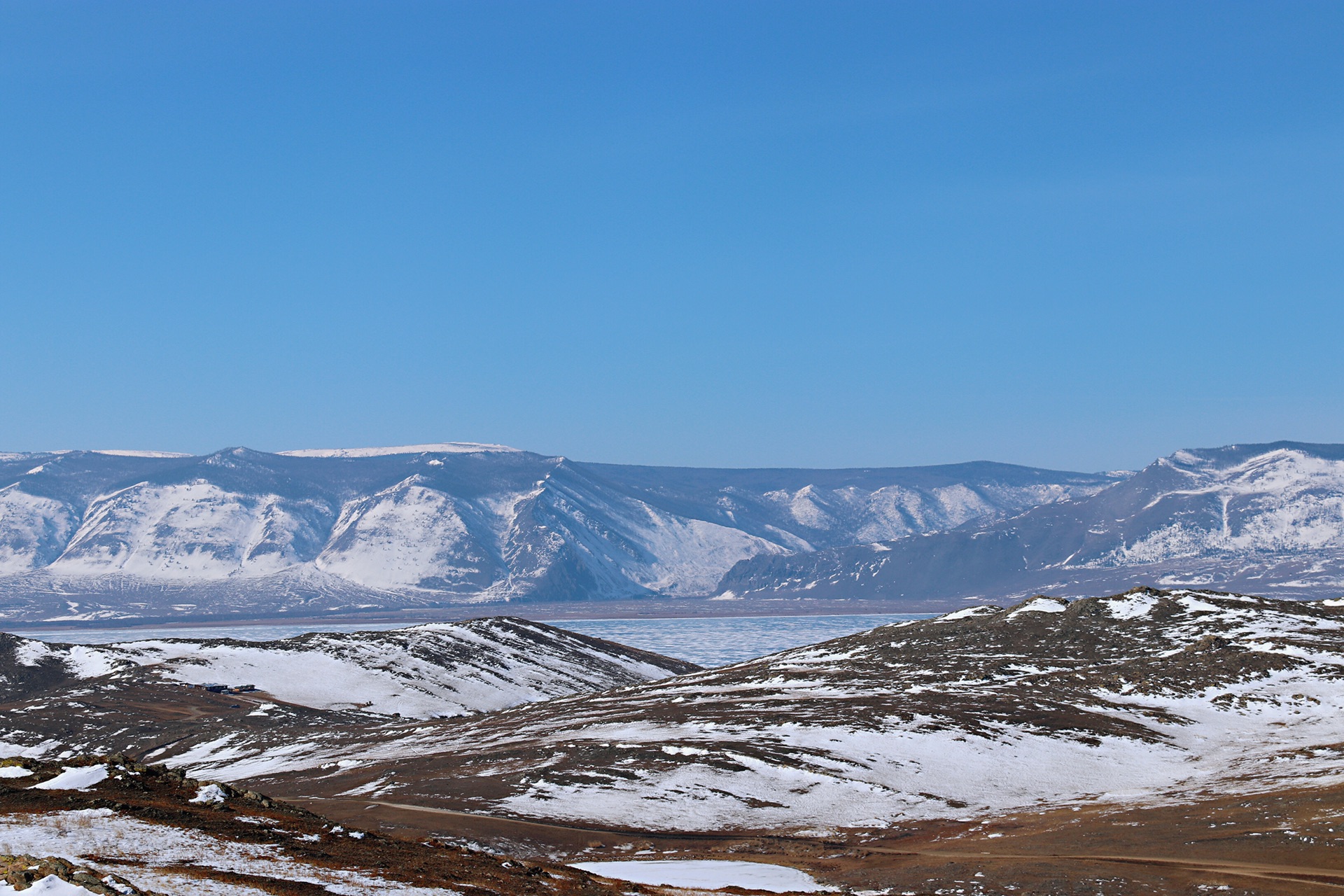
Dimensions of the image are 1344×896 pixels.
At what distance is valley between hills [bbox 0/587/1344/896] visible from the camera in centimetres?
4288

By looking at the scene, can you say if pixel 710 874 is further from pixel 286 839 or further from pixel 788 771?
pixel 788 771

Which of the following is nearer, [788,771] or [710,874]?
[710,874]

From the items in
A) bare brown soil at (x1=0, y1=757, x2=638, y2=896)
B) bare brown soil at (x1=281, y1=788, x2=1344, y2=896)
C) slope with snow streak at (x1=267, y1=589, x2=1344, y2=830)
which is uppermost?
bare brown soil at (x1=0, y1=757, x2=638, y2=896)

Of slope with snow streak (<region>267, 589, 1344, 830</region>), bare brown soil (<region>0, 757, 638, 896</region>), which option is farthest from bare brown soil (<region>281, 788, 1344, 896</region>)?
bare brown soil (<region>0, 757, 638, 896</region>)

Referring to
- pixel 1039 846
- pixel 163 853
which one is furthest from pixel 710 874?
pixel 163 853

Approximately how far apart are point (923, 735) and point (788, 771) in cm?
1962

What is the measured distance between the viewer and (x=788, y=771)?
9181cm

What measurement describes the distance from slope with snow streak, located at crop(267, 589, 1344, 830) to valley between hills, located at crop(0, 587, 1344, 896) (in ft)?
1.53

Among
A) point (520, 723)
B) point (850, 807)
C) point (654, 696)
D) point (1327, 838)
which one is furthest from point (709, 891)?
point (654, 696)

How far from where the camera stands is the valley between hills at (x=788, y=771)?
4288 cm

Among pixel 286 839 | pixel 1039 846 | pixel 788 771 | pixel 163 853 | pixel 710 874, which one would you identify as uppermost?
pixel 163 853

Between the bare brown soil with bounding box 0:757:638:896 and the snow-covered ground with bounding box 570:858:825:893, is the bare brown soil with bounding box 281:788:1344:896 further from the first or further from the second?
the bare brown soil with bounding box 0:757:638:896

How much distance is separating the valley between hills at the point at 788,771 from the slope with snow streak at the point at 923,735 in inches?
18.4

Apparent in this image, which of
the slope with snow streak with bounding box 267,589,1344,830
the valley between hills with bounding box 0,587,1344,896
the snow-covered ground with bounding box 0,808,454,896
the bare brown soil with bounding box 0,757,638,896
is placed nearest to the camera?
the snow-covered ground with bounding box 0,808,454,896
